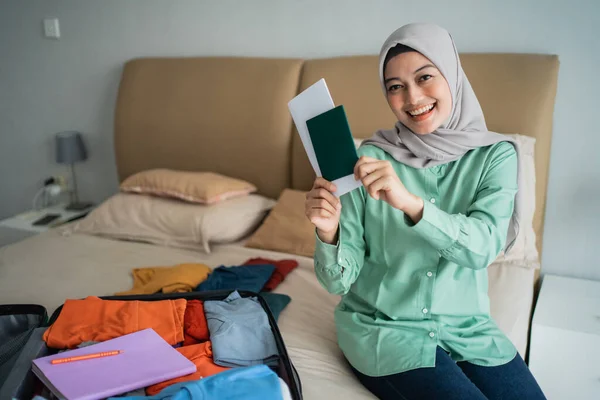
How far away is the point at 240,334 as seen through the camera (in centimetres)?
129

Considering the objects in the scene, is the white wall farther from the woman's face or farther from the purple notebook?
the purple notebook

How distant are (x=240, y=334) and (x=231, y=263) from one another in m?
0.72

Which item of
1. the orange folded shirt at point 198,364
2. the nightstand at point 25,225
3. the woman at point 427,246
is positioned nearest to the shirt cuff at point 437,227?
the woman at point 427,246

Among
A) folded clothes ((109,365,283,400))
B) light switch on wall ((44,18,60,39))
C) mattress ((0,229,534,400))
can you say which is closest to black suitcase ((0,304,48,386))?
mattress ((0,229,534,400))

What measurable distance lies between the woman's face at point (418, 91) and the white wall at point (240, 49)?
102cm

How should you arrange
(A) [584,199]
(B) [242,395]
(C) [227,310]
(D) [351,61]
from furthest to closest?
1. (D) [351,61]
2. (A) [584,199]
3. (C) [227,310]
4. (B) [242,395]

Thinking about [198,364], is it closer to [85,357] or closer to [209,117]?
[85,357]

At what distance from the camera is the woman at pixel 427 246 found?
1153mm

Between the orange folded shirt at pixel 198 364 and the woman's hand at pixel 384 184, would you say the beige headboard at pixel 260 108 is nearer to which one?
the woman's hand at pixel 384 184

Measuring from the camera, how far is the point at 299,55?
246 centimetres

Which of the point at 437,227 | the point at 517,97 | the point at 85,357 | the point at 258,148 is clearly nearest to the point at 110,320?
the point at 85,357

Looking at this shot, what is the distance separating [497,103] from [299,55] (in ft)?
3.06

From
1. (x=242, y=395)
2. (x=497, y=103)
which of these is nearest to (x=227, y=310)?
(x=242, y=395)

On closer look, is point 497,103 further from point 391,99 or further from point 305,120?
point 305,120
